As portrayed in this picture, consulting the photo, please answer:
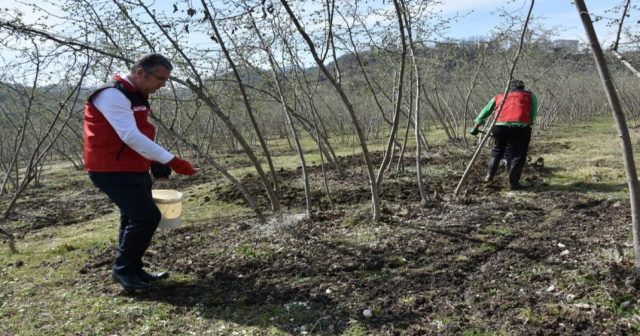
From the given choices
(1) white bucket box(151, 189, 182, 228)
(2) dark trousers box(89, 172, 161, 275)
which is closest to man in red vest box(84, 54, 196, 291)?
(2) dark trousers box(89, 172, 161, 275)

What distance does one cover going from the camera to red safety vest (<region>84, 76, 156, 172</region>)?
2977mm

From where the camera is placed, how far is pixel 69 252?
4.81 metres

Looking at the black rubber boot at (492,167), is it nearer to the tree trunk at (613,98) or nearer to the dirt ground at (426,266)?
the dirt ground at (426,266)

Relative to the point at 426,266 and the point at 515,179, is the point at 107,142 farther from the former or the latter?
the point at 515,179

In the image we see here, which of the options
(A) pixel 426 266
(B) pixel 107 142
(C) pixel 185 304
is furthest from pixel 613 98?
(B) pixel 107 142

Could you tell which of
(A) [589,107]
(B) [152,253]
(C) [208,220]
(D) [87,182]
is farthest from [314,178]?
(A) [589,107]

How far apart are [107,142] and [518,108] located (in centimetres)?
537

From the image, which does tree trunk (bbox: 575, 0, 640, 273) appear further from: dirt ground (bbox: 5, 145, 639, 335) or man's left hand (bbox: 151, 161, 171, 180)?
man's left hand (bbox: 151, 161, 171, 180)

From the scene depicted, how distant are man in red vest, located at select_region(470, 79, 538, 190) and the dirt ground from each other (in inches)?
17.5

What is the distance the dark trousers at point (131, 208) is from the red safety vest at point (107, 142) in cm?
7

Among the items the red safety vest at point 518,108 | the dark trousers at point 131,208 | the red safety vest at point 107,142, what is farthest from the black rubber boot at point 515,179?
the red safety vest at point 107,142

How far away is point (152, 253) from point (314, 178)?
16.1 feet

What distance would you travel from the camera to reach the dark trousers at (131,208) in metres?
3.06

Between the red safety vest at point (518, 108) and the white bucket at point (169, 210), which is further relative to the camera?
the red safety vest at point (518, 108)
